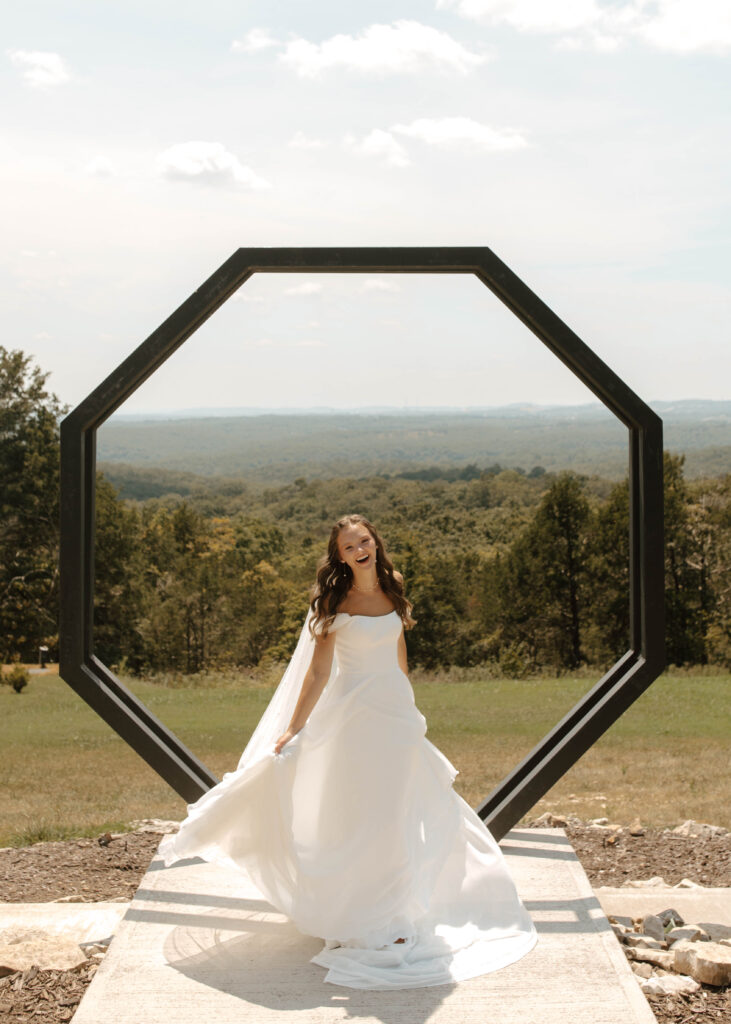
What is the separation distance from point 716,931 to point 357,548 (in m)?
2.39

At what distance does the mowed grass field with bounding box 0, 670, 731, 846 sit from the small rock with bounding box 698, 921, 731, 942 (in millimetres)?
3036

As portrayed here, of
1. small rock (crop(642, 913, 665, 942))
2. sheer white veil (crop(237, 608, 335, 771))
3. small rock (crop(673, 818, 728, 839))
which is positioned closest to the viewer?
sheer white veil (crop(237, 608, 335, 771))

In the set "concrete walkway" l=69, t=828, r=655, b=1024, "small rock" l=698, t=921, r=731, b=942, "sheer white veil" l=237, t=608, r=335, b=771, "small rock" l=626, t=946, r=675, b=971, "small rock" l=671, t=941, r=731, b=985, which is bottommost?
"small rock" l=698, t=921, r=731, b=942

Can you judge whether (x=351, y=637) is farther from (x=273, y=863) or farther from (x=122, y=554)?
(x=122, y=554)

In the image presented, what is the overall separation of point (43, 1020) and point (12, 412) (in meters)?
17.6

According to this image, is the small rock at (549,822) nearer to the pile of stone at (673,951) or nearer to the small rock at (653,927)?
the pile of stone at (673,951)

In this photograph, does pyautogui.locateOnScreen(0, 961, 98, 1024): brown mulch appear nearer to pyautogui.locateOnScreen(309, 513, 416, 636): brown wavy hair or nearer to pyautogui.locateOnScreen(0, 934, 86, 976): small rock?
pyautogui.locateOnScreen(0, 934, 86, 976): small rock

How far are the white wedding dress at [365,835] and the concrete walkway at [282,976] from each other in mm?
157

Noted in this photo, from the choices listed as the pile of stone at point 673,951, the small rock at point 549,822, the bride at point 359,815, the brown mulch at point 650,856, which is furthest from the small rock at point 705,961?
the small rock at point 549,822

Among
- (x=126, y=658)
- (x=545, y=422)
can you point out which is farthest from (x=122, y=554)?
(x=545, y=422)

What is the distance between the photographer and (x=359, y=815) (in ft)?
12.4

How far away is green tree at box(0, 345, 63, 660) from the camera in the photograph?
60.0 ft

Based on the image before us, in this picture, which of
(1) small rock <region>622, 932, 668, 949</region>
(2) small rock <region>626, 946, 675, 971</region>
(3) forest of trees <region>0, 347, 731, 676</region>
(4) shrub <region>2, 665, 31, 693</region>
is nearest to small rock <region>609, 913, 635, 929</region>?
(1) small rock <region>622, 932, 668, 949</region>

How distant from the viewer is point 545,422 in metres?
22.8
